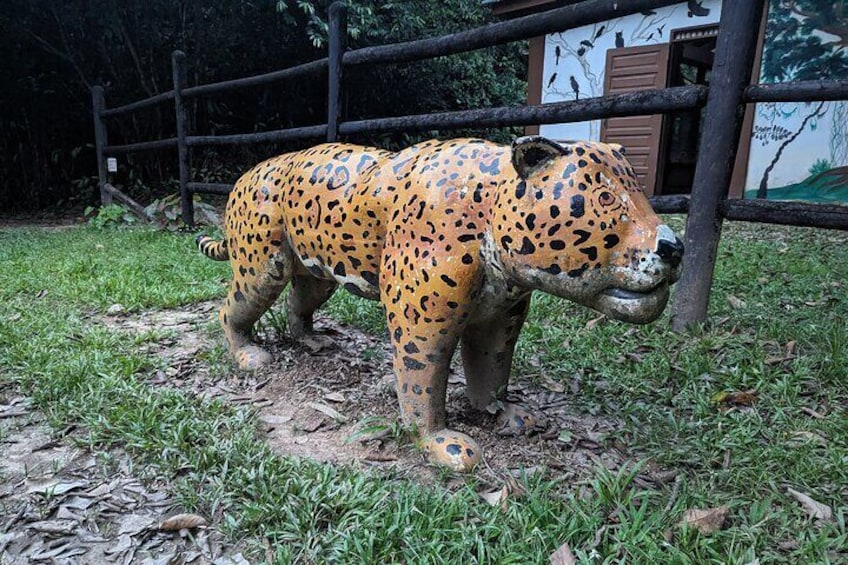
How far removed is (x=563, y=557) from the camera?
149cm

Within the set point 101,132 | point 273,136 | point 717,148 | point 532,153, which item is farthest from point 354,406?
point 101,132

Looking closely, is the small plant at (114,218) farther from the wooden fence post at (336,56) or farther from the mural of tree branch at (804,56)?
the mural of tree branch at (804,56)

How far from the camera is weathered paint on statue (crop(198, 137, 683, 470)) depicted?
5.15 ft

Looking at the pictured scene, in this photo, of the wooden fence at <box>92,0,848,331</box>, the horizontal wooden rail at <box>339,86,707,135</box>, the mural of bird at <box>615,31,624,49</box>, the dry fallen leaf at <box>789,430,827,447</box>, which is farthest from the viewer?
the mural of bird at <box>615,31,624,49</box>

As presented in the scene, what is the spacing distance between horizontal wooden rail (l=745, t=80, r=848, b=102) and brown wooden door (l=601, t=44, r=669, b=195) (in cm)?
533

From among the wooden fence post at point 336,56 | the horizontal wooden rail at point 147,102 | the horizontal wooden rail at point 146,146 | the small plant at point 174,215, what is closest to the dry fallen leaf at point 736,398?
the wooden fence post at point 336,56

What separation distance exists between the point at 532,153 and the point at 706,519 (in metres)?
1.12

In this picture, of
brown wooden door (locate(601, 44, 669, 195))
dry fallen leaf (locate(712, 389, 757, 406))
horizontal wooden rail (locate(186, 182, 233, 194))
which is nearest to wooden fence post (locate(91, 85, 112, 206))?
horizontal wooden rail (locate(186, 182, 233, 194))

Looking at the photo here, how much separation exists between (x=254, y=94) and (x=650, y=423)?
10.0m


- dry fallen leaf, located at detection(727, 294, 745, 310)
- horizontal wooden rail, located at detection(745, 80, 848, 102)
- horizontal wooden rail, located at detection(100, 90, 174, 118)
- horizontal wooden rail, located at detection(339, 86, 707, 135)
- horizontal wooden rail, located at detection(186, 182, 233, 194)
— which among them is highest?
horizontal wooden rail, located at detection(100, 90, 174, 118)

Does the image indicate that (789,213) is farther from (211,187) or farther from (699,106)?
(211,187)

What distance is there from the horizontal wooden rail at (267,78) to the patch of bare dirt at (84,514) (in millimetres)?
3200

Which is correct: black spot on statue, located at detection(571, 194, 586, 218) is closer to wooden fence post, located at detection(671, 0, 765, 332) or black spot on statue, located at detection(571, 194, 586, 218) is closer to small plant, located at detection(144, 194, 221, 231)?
wooden fence post, located at detection(671, 0, 765, 332)

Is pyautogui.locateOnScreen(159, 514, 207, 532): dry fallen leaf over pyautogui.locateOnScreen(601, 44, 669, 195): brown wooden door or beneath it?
beneath
